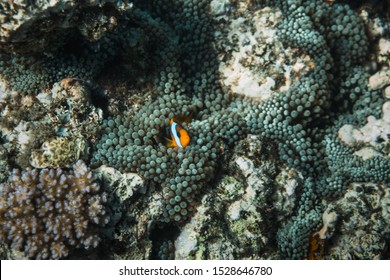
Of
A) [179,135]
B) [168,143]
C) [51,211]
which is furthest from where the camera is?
[168,143]

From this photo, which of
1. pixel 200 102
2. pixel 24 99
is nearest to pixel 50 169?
pixel 24 99

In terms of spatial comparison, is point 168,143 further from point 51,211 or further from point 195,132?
point 51,211

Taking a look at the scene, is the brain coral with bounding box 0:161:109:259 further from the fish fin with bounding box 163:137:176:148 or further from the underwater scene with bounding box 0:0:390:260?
the fish fin with bounding box 163:137:176:148

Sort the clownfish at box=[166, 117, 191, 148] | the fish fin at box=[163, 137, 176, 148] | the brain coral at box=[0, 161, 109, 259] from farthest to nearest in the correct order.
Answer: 1. the fish fin at box=[163, 137, 176, 148]
2. the clownfish at box=[166, 117, 191, 148]
3. the brain coral at box=[0, 161, 109, 259]

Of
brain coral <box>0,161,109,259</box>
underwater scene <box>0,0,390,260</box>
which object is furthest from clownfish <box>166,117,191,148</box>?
brain coral <box>0,161,109,259</box>

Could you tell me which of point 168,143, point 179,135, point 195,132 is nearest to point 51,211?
point 168,143
